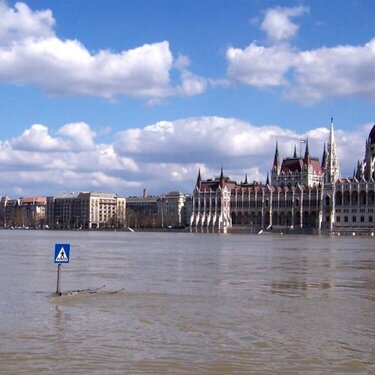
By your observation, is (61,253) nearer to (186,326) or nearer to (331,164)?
(186,326)

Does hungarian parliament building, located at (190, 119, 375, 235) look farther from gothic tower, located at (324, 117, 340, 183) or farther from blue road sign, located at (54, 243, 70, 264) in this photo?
blue road sign, located at (54, 243, 70, 264)

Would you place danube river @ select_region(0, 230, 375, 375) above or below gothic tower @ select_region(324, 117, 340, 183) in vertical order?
below

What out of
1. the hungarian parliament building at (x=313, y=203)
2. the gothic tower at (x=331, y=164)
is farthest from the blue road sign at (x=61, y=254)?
the gothic tower at (x=331, y=164)

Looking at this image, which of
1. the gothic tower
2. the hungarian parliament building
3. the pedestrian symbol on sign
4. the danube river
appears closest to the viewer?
the danube river

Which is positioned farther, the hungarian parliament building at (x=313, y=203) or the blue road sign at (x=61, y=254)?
the hungarian parliament building at (x=313, y=203)

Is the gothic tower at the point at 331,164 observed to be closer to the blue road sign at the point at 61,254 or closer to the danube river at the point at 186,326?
the danube river at the point at 186,326

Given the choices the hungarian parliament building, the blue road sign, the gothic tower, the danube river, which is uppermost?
the gothic tower

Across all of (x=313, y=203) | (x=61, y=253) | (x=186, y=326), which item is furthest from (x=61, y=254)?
(x=313, y=203)

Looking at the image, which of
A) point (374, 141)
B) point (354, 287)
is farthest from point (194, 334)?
point (374, 141)

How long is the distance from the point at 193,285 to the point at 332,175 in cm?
15882

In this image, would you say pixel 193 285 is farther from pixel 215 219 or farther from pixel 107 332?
pixel 215 219

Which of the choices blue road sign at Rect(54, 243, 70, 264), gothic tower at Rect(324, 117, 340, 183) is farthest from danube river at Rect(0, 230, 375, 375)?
gothic tower at Rect(324, 117, 340, 183)

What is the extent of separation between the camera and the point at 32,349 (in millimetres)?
13570

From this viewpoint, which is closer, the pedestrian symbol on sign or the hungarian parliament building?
the pedestrian symbol on sign
